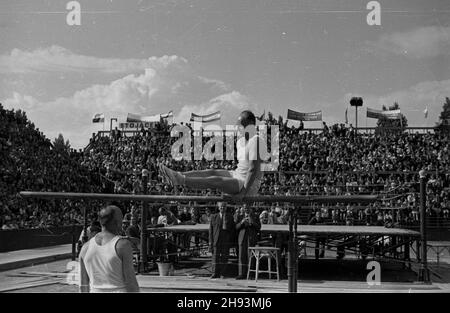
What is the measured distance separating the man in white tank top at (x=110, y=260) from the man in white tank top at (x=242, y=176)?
6.02 feet

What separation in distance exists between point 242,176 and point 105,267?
8.25 ft

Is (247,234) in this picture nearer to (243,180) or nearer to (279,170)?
(243,180)

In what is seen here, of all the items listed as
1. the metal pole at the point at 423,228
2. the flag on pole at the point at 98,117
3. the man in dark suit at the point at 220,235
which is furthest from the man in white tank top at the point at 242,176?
the flag on pole at the point at 98,117

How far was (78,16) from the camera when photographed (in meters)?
11.0

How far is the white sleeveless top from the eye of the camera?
464 cm

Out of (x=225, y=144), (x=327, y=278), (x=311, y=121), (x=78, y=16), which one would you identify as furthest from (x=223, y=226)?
(x=311, y=121)

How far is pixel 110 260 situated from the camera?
463 cm

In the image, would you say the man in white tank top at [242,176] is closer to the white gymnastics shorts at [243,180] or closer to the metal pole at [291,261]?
the white gymnastics shorts at [243,180]

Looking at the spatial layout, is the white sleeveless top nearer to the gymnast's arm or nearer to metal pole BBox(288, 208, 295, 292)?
the gymnast's arm

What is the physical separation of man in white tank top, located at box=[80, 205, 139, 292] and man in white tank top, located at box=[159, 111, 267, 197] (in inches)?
72.2

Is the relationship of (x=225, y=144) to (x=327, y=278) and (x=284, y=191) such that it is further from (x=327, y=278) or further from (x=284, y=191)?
(x=327, y=278)

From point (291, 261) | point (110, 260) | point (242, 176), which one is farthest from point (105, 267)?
point (242, 176)

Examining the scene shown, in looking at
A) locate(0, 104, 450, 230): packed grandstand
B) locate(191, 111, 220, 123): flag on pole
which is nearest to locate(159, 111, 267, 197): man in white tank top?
locate(0, 104, 450, 230): packed grandstand
